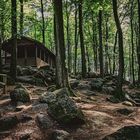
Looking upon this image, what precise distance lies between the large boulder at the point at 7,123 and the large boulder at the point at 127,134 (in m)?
3.67

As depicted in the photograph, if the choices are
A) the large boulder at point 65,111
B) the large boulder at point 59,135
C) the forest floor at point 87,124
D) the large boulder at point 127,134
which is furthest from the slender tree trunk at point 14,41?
the large boulder at point 127,134

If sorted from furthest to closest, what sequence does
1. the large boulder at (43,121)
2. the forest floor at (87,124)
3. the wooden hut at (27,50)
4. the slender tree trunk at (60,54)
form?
1. the wooden hut at (27,50)
2. the slender tree trunk at (60,54)
3. the large boulder at (43,121)
4. the forest floor at (87,124)

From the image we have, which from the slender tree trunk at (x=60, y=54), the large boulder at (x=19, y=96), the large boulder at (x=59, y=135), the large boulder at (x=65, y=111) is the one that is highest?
the slender tree trunk at (x=60, y=54)

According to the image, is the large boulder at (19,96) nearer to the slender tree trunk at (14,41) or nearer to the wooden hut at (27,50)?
the slender tree trunk at (14,41)

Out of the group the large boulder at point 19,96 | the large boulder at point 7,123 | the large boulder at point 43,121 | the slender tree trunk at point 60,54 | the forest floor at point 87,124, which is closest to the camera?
the forest floor at point 87,124

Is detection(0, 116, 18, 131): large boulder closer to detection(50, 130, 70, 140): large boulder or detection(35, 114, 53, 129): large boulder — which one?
detection(35, 114, 53, 129): large boulder

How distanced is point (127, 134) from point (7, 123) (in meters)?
4.33

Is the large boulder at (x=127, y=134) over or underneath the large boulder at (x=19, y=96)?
underneath

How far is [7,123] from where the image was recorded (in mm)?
11570

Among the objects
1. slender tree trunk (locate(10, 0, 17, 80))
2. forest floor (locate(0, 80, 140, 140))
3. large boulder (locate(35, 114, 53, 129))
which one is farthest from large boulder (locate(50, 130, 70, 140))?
slender tree trunk (locate(10, 0, 17, 80))

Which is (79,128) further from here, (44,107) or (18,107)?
(18,107)

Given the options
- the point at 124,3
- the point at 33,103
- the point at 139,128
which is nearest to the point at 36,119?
the point at 33,103

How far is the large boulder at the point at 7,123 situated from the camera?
1150cm

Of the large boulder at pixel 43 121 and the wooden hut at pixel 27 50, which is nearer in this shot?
the large boulder at pixel 43 121
